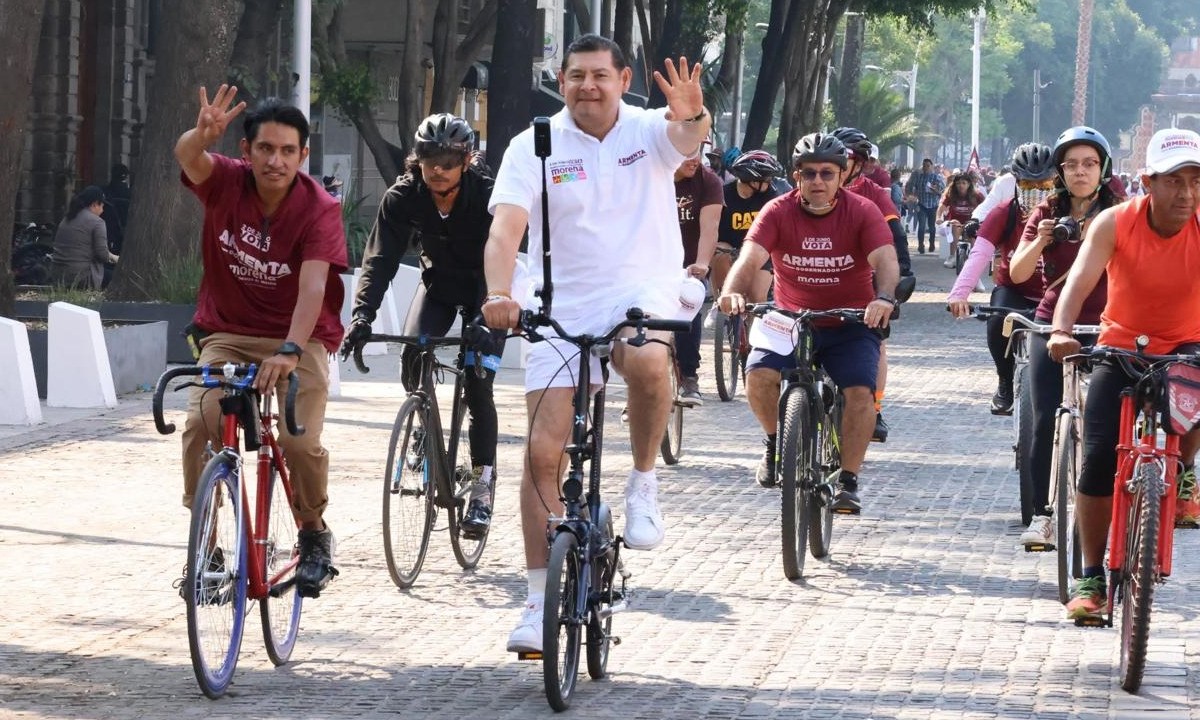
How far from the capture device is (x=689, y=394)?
1372cm

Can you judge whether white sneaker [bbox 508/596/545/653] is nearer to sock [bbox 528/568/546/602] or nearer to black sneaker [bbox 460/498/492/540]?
sock [bbox 528/568/546/602]

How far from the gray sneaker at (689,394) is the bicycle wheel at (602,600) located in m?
6.26

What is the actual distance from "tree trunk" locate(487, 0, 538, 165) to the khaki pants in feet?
45.9

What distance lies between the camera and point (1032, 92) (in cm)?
14162

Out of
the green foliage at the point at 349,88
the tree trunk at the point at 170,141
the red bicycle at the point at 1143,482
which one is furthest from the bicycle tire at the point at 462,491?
the green foliage at the point at 349,88

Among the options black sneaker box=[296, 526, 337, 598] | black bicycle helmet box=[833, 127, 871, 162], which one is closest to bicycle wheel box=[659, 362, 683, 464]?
black bicycle helmet box=[833, 127, 871, 162]

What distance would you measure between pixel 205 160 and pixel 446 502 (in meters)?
2.31

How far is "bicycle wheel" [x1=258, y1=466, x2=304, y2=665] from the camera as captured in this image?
7137 mm

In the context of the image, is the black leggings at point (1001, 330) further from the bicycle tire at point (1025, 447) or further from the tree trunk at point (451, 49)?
the tree trunk at point (451, 49)

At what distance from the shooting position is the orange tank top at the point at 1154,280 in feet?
23.9

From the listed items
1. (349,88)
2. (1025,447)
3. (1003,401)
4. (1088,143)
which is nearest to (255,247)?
(1088,143)

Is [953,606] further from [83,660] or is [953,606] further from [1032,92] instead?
[1032,92]

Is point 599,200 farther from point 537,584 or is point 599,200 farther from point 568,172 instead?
point 537,584

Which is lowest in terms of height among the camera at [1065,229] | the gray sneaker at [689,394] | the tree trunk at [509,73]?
the gray sneaker at [689,394]
